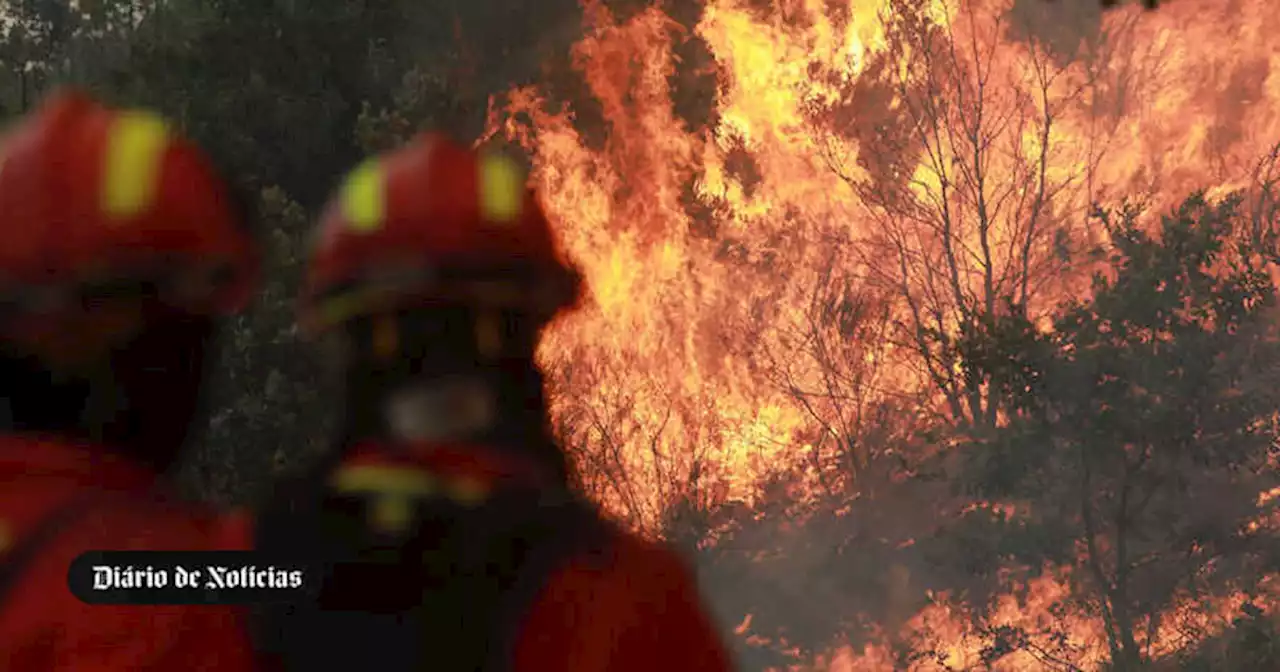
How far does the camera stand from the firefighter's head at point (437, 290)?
4.66 ft

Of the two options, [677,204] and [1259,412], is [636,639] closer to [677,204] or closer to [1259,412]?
[1259,412]

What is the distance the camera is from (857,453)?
36.3ft

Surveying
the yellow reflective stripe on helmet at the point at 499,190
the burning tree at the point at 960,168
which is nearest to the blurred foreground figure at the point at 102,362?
the yellow reflective stripe on helmet at the point at 499,190

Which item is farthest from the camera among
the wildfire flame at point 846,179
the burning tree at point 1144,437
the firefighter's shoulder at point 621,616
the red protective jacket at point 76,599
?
the wildfire flame at point 846,179

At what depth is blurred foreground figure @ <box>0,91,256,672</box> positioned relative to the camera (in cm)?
150

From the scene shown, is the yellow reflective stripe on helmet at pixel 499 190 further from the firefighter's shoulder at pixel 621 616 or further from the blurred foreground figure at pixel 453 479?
the firefighter's shoulder at pixel 621 616

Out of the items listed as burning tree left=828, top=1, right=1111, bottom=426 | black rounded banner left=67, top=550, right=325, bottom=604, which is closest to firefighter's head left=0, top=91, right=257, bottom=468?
black rounded banner left=67, top=550, right=325, bottom=604

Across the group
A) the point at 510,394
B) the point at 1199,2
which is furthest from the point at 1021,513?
the point at 510,394

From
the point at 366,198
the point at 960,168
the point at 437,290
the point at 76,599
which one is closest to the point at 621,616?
the point at 437,290

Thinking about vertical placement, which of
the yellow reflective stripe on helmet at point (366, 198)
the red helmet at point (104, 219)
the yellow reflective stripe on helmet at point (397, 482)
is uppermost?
the red helmet at point (104, 219)

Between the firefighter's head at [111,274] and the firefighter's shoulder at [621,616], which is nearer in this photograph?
the firefighter's shoulder at [621,616]

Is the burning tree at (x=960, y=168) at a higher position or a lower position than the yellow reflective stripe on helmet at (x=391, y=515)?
higher

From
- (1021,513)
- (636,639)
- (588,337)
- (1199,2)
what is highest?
(1199,2)

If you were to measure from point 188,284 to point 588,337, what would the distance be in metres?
8.84
